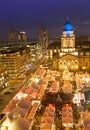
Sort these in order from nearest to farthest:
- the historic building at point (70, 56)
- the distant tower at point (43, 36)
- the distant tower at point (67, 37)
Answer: the historic building at point (70, 56) < the distant tower at point (67, 37) < the distant tower at point (43, 36)

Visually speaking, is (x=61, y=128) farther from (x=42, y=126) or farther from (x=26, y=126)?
(x=26, y=126)

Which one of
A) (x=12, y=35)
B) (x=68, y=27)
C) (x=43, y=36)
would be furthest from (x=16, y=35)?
(x=68, y=27)

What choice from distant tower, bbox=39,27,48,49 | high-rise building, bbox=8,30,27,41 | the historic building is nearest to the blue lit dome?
the historic building

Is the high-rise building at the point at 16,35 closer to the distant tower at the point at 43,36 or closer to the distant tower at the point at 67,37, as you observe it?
the distant tower at the point at 43,36

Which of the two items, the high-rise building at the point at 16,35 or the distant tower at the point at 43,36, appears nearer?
the distant tower at the point at 43,36

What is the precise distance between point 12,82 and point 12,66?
497 cm

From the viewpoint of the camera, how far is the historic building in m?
65.6

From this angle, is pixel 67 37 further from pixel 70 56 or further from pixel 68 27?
pixel 70 56

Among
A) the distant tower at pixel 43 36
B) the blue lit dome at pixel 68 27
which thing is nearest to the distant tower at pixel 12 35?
the distant tower at pixel 43 36

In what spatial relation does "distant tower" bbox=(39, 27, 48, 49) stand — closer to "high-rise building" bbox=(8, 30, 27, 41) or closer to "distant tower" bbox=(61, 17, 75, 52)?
"high-rise building" bbox=(8, 30, 27, 41)

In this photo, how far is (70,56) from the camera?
6538 cm

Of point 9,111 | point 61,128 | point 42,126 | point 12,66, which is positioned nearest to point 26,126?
point 42,126

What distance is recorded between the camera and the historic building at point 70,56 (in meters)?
65.6

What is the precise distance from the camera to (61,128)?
27422mm
